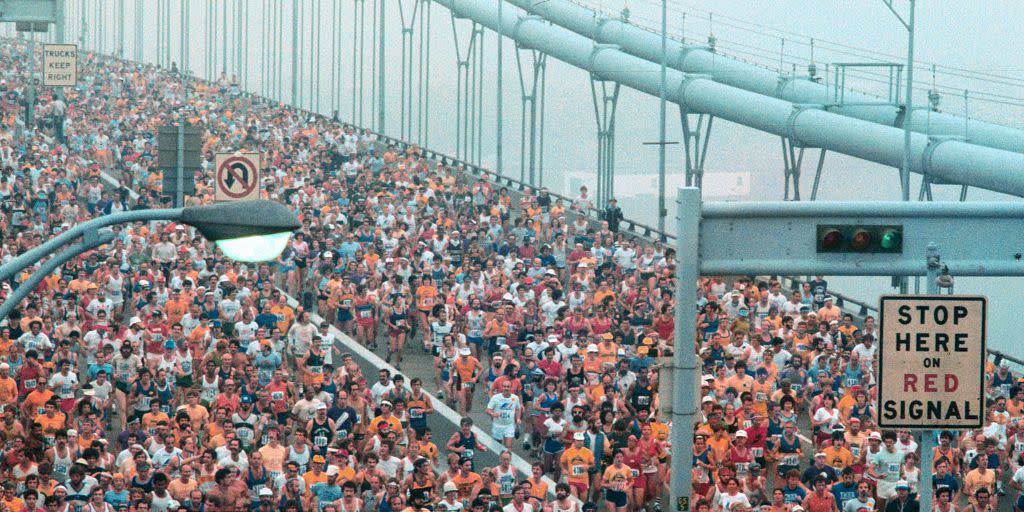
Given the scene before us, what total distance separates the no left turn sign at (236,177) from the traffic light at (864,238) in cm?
950

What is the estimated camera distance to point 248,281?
26.9 m

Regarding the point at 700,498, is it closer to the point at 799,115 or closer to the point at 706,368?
the point at 706,368

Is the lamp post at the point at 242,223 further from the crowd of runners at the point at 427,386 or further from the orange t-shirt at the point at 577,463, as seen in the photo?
the orange t-shirt at the point at 577,463

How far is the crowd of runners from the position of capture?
1869 centimetres

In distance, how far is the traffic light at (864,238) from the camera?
1385 cm

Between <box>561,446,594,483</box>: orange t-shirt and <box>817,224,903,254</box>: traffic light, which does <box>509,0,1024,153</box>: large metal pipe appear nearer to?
<box>561,446,594,483</box>: orange t-shirt

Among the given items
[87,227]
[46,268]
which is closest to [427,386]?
[46,268]

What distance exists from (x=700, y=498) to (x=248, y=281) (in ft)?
35.5

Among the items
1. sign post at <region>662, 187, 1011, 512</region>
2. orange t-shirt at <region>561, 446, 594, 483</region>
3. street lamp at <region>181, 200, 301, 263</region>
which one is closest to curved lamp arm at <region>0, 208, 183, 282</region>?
street lamp at <region>181, 200, 301, 263</region>

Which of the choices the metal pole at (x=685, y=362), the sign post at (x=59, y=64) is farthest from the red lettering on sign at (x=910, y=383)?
the sign post at (x=59, y=64)

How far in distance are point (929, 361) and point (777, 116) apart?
4194 centimetres

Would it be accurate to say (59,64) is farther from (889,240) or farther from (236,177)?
(889,240)

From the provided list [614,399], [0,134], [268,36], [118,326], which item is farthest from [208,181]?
[268,36]

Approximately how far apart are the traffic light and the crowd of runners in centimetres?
154
